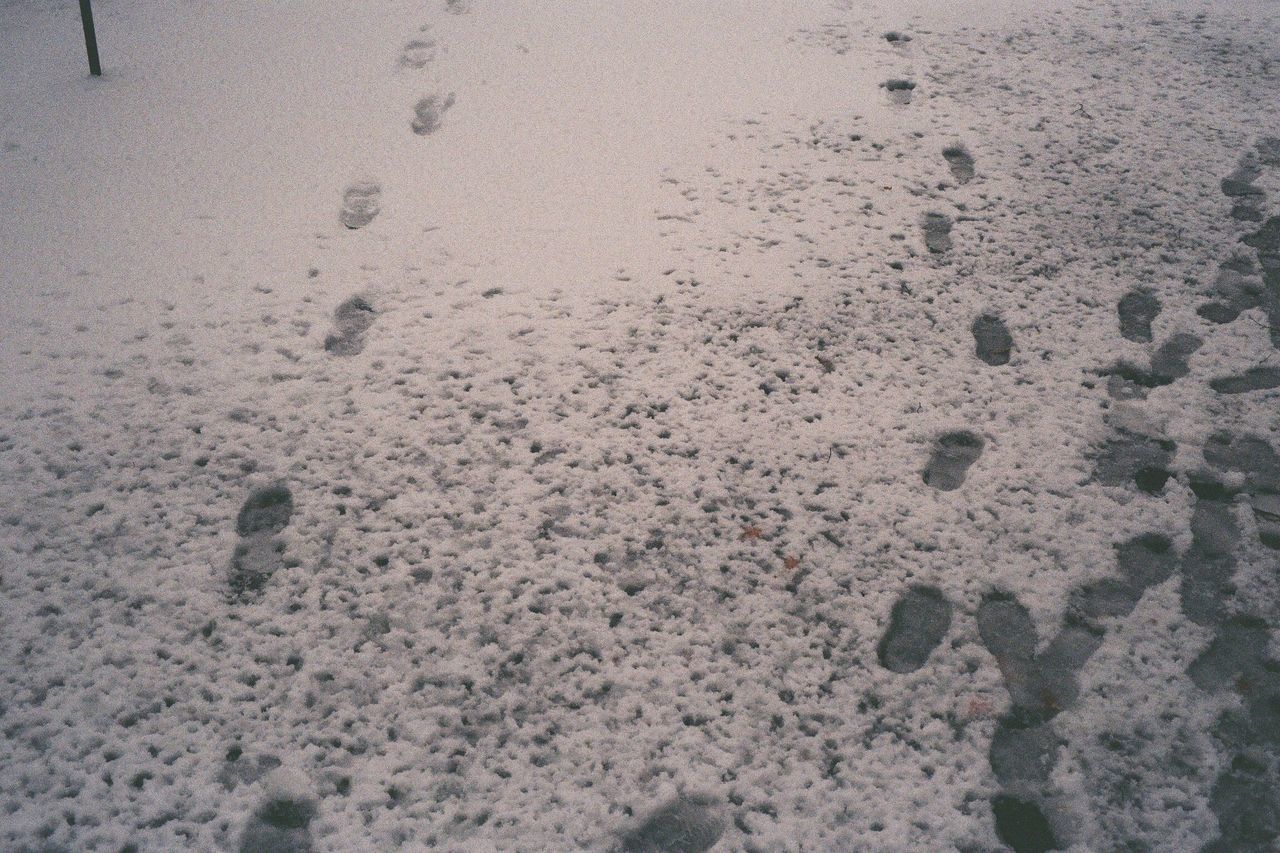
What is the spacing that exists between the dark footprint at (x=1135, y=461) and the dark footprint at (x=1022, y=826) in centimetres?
58

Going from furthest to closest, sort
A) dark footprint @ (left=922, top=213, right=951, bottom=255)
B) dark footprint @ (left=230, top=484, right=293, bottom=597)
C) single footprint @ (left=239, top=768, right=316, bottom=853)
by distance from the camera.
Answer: dark footprint @ (left=922, top=213, right=951, bottom=255), dark footprint @ (left=230, top=484, right=293, bottom=597), single footprint @ (left=239, top=768, right=316, bottom=853)

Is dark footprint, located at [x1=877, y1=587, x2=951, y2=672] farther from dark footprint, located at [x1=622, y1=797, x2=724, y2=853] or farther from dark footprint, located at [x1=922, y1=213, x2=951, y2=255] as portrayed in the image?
dark footprint, located at [x1=922, y1=213, x2=951, y2=255]

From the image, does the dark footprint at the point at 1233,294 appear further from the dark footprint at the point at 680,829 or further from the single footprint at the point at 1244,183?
the dark footprint at the point at 680,829

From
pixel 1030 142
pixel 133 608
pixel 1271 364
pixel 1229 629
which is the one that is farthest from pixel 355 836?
pixel 1030 142

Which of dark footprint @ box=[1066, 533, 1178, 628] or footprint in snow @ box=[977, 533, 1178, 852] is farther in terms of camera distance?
dark footprint @ box=[1066, 533, 1178, 628]

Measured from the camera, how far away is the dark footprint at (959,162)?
1928 mm

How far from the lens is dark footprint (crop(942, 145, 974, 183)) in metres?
1.93

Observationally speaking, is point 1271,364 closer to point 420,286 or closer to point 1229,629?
point 1229,629

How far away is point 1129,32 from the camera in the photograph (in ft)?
8.16

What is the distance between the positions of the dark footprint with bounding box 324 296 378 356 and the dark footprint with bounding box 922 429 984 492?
3.38 feet

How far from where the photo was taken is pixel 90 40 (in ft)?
6.88

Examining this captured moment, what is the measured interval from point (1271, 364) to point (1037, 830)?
1.04 meters

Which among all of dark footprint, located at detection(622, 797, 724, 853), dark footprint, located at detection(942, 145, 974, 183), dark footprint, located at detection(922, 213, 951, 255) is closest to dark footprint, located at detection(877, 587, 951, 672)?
dark footprint, located at detection(622, 797, 724, 853)

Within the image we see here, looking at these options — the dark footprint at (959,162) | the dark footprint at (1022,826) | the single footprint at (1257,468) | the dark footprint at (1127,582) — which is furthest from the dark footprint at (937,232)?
the dark footprint at (1022,826)
